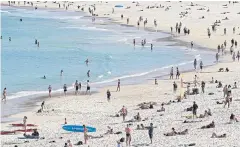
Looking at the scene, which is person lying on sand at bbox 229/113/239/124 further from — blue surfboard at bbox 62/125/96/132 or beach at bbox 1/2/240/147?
blue surfboard at bbox 62/125/96/132

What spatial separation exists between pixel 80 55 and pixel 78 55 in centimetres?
23

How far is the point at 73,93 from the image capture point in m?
47.1

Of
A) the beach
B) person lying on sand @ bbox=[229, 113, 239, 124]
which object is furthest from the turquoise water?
person lying on sand @ bbox=[229, 113, 239, 124]

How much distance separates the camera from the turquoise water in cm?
5372

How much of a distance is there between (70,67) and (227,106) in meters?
26.3

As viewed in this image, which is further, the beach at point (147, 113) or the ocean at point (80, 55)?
the ocean at point (80, 55)

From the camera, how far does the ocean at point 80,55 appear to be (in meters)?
53.2

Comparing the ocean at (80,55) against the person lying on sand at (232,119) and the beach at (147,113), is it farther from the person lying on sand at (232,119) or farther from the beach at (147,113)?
the person lying on sand at (232,119)

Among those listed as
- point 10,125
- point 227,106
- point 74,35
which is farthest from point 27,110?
point 74,35

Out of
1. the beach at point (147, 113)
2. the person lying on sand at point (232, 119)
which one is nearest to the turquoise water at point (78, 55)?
the beach at point (147, 113)

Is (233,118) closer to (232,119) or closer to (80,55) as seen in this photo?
(232,119)

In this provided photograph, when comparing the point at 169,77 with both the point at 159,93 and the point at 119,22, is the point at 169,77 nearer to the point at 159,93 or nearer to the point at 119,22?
the point at 159,93

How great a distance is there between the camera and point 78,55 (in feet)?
220

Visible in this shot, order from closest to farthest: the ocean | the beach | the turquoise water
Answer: the beach
the ocean
the turquoise water
